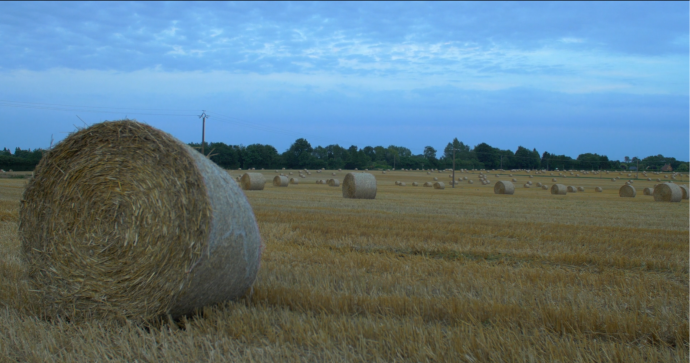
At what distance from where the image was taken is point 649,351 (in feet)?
11.3

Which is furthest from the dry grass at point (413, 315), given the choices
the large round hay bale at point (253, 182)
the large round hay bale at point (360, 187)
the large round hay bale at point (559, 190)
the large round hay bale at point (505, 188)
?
the large round hay bale at point (559, 190)

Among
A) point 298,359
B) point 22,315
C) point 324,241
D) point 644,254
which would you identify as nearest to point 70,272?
point 22,315

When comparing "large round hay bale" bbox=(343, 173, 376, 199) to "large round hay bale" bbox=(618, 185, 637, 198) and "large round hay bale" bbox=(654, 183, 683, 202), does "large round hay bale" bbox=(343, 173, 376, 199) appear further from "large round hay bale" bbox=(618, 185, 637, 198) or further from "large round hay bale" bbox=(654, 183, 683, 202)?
"large round hay bale" bbox=(618, 185, 637, 198)

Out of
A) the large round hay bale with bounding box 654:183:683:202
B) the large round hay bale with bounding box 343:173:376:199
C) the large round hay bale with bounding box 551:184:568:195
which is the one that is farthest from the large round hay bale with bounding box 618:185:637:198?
the large round hay bale with bounding box 343:173:376:199

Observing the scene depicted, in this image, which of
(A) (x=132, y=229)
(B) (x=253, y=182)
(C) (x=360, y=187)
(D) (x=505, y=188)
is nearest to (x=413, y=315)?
(A) (x=132, y=229)

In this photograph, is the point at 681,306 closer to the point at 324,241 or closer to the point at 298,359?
the point at 298,359

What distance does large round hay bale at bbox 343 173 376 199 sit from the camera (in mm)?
21852

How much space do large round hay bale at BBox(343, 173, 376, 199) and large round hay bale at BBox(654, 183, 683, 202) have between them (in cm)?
1444

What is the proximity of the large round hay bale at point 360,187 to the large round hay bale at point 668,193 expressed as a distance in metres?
14.4

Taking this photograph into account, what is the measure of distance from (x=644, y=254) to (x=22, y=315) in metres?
7.87

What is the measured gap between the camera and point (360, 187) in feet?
71.8

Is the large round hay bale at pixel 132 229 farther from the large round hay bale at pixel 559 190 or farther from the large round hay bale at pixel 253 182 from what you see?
the large round hay bale at pixel 559 190

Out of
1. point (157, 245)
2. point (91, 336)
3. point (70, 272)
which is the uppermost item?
point (157, 245)

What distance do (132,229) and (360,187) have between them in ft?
57.8
